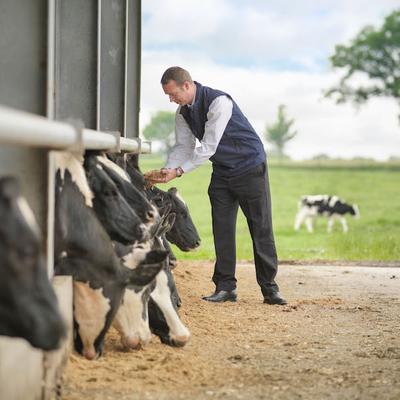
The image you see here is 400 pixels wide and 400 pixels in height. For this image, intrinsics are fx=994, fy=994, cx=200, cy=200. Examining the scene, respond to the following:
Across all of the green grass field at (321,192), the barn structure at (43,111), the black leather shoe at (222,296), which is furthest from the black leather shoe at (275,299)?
the green grass field at (321,192)

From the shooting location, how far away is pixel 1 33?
4.66 metres

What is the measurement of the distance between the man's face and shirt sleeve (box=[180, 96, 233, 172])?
0.22 metres

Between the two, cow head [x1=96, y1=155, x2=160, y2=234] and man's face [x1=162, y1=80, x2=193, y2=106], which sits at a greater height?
man's face [x1=162, y1=80, x2=193, y2=106]

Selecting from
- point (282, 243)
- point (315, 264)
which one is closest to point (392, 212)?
point (282, 243)

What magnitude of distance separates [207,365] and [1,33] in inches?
81.8

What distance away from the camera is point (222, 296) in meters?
8.76

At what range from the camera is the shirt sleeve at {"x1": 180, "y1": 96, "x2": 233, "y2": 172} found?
8.24 metres

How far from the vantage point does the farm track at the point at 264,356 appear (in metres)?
4.71

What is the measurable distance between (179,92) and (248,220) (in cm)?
133

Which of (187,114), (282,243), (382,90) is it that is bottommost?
(282,243)

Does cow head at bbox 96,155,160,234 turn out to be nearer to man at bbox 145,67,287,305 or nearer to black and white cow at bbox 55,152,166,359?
black and white cow at bbox 55,152,166,359

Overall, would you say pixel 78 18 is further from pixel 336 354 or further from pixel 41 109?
pixel 336 354

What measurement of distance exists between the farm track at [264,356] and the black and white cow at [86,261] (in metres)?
0.19

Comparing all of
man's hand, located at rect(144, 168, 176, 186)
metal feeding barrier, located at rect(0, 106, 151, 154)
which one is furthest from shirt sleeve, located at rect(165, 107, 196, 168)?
metal feeding barrier, located at rect(0, 106, 151, 154)
